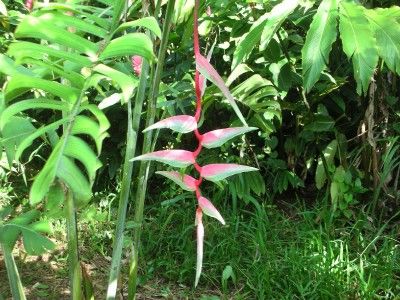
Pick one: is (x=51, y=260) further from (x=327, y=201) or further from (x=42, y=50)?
(x=42, y=50)

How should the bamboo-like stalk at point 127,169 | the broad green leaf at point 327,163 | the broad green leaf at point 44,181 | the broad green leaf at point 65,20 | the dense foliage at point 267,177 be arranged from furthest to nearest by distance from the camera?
1. the broad green leaf at point 327,163
2. the dense foliage at point 267,177
3. the bamboo-like stalk at point 127,169
4. the broad green leaf at point 65,20
5. the broad green leaf at point 44,181

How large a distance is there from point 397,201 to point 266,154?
0.62 m

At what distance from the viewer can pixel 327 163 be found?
259 cm

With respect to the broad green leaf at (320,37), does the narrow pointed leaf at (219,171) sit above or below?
below

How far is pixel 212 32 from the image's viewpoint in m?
2.62

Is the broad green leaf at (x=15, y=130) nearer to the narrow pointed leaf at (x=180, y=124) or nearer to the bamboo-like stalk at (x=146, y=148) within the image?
the bamboo-like stalk at (x=146, y=148)

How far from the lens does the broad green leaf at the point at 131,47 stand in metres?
0.82

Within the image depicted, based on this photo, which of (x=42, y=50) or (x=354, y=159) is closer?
(x=42, y=50)

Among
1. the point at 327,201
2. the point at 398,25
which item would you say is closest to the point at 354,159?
the point at 327,201

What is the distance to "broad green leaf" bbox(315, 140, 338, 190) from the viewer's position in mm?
2594

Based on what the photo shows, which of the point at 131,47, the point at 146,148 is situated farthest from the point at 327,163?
the point at 131,47

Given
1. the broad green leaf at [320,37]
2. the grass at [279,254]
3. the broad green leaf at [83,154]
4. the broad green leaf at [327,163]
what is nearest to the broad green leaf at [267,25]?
the broad green leaf at [320,37]

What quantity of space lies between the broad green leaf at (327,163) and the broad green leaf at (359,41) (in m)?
1.48

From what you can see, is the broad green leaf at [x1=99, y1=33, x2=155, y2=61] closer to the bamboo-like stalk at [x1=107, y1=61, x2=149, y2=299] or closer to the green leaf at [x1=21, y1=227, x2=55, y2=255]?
the bamboo-like stalk at [x1=107, y1=61, x2=149, y2=299]
